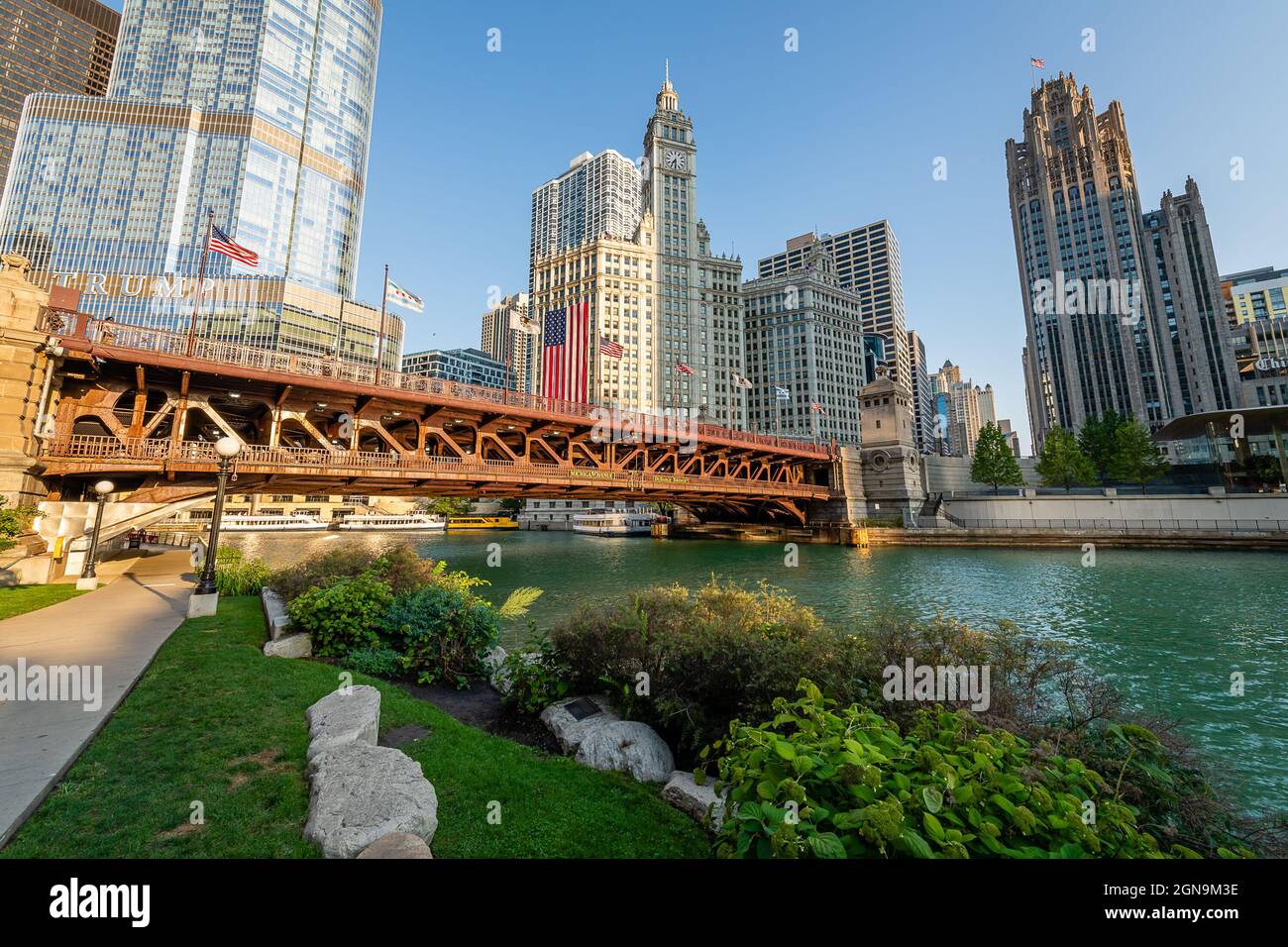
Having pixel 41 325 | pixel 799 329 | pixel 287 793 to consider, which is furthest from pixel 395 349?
pixel 287 793

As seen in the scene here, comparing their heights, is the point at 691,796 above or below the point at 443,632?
below

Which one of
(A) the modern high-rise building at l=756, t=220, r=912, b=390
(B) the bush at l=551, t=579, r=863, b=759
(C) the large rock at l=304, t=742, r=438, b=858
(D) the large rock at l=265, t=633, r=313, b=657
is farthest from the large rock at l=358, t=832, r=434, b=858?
(A) the modern high-rise building at l=756, t=220, r=912, b=390

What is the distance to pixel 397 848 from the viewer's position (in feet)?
11.9

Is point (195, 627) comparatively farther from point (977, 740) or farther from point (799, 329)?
point (799, 329)

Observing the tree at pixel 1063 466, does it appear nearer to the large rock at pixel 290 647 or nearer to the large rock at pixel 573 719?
the large rock at pixel 573 719

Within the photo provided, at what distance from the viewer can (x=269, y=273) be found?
114 m

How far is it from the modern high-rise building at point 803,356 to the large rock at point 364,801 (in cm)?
12832

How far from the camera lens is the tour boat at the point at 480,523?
92.4 metres

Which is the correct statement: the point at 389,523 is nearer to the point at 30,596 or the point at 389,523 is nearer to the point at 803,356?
the point at 30,596

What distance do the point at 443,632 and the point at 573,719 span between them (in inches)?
164

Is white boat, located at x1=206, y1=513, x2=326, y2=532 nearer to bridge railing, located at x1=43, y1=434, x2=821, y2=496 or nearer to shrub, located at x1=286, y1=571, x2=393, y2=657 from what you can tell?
bridge railing, located at x1=43, y1=434, x2=821, y2=496

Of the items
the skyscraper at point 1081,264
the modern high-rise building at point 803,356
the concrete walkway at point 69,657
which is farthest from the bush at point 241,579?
the skyscraper at point 1081,264

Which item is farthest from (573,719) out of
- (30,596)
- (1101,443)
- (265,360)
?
(1101,443)

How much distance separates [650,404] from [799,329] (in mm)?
49410
